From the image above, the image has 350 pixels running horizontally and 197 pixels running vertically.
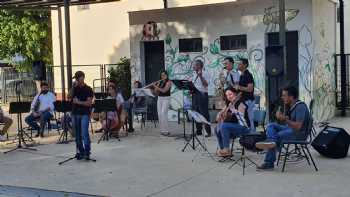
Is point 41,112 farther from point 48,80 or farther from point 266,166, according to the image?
point 48,80

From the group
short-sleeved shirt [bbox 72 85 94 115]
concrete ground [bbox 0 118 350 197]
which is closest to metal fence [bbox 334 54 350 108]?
concrete ground [bbox 0 118 350 197]

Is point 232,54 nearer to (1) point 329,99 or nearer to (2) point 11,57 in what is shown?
(1) point 329,99

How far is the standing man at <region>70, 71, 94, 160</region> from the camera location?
33.8 ft

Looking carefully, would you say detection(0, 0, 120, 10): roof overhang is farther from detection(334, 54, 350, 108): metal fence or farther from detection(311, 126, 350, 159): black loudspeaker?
detection(311, 126, 350, 159): black loudspeaker

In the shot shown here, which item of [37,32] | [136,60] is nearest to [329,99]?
[136,60]

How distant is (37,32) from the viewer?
28875 mm

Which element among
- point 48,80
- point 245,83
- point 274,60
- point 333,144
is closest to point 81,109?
point 245,83

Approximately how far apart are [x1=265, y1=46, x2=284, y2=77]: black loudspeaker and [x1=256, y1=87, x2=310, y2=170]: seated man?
227 centimetres

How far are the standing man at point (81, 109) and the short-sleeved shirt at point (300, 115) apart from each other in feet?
12.6

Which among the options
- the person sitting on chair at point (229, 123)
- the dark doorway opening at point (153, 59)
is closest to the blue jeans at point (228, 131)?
the person sitting on chair at point (229, 123)

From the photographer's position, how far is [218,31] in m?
15.8

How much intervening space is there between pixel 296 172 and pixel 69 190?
3.66 m

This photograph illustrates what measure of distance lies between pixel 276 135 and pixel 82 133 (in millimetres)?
3754

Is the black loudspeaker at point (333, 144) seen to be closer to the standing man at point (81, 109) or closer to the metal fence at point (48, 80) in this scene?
the standing man at point (81, 109)
